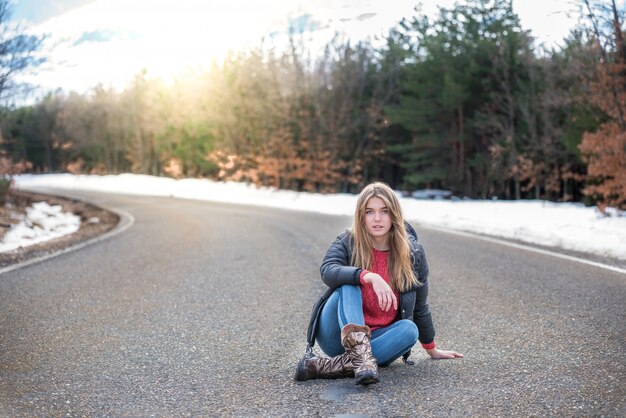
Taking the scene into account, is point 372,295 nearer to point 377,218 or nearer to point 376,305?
point 376,305

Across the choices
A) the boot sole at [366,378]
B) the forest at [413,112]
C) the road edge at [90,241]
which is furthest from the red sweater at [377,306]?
the forest at [413,112]

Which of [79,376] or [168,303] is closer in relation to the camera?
[79,376]

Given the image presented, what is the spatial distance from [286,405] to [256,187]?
32972 mm

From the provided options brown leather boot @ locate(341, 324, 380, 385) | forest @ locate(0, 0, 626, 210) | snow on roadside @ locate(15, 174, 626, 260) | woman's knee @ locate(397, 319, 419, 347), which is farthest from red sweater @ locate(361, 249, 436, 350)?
forest @ locate(0, 0, 626, 210)

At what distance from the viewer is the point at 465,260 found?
364 inches

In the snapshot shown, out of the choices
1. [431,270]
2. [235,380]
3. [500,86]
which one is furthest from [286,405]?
[500,86]

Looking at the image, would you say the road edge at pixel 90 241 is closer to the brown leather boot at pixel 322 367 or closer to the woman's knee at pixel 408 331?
the brown leather boot at pixel 322 367

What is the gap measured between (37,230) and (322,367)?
1325cm

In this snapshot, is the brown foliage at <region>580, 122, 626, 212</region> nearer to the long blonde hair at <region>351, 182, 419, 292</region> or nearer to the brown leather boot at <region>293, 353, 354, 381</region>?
the long blonde hair at <region>351, 182, 419, 292</region>

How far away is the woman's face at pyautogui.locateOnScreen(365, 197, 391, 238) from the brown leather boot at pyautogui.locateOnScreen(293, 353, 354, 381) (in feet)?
2.64

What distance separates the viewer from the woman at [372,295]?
390 centimetres

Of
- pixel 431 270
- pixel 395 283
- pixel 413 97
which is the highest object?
pixel 413 97

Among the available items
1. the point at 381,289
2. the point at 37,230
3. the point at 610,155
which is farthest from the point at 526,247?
the point at 37,230

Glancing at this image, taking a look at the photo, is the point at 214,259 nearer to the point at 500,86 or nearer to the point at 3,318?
the point at 3,318
